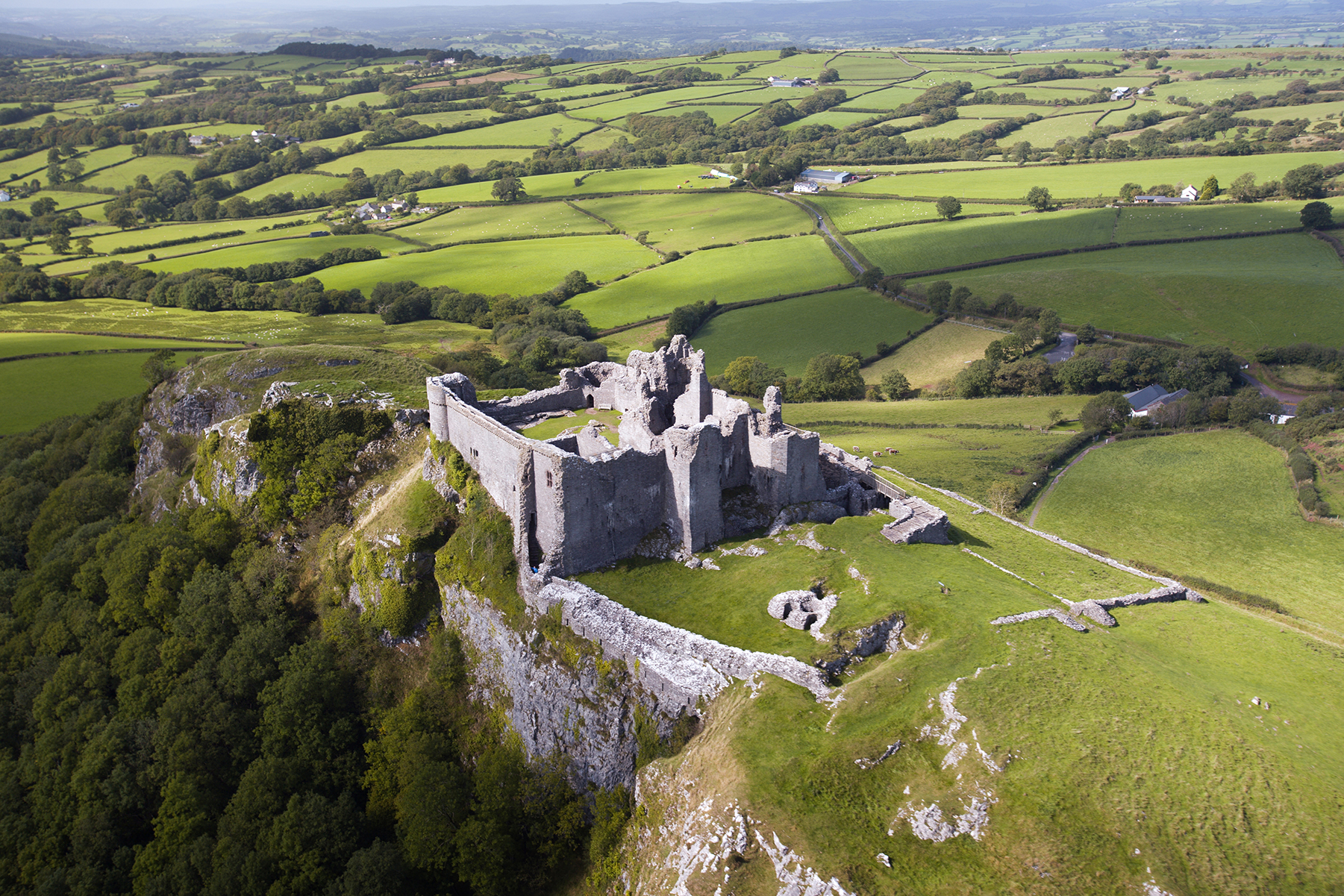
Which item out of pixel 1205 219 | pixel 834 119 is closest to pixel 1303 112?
pixel 1205 219

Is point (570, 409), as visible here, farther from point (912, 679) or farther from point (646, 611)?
point (912, 679)

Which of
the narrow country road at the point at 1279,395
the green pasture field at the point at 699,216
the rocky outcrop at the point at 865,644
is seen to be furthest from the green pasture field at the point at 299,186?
the rocky outcrop at the point at 865,644

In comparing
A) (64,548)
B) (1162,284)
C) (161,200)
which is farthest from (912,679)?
(161,200)

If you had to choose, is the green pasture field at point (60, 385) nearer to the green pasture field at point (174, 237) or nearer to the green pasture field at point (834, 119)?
the green pasture field at point (174, 237)

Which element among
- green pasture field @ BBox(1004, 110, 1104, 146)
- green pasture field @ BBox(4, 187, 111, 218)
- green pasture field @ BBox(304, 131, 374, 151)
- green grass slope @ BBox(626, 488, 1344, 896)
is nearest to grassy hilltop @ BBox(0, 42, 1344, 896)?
green grass slope @ BBox(626, 488, 1344, 896)

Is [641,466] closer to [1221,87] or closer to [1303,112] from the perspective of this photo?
[1303,112]
